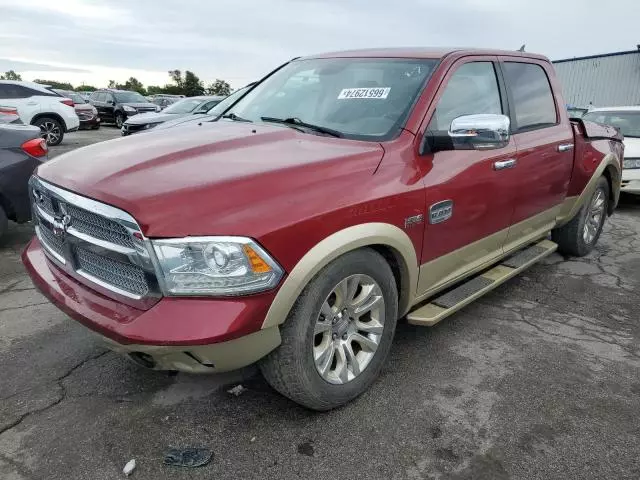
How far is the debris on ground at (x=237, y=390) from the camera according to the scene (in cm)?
290

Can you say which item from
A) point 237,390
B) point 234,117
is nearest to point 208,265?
point 237,390

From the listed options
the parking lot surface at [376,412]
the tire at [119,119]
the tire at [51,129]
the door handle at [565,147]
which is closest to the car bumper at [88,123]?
the tire at [119,119]

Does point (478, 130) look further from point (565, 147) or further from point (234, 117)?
point (565, 147)

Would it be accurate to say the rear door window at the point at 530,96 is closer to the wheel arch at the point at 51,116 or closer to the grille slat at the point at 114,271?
the grille slat at the point at 114,271

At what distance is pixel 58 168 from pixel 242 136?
969mm

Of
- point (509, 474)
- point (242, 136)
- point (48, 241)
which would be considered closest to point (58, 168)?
point (48, 241)

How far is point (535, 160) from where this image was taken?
390 cm

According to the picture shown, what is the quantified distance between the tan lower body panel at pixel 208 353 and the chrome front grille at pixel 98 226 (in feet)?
1.43

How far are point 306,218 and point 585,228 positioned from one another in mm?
4074

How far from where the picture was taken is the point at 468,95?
11.2 feet

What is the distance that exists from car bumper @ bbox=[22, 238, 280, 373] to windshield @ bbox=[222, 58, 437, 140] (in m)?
1.30

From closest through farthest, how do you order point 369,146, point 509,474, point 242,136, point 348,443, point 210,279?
point 210,279
point 509,474
point 348,443
point 369,146
point 242,136

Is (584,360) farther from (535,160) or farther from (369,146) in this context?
(369,146)

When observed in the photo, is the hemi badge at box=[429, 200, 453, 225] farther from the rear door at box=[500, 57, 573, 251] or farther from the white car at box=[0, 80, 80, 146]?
the white car at box=[0, 80, 80, 146]
